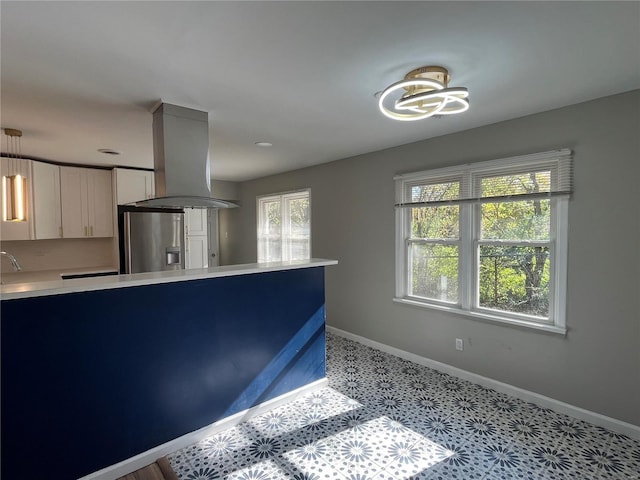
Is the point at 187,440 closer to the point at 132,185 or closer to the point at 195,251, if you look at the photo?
the point at 195,251

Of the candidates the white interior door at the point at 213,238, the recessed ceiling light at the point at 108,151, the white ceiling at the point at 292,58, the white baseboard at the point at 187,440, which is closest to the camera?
the white ceiling at the point at 292,58

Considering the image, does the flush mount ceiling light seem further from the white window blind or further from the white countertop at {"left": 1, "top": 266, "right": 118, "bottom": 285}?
the white countertop at {"left": 1, "top": 266, "right": 118, "bottom": 285}

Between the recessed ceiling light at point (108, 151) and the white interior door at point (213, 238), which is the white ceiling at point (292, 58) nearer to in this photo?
the recessed ceiling light at point (108, 151)

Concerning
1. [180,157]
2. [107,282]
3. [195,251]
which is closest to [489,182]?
[180,157]

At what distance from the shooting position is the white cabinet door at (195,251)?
5.36 m

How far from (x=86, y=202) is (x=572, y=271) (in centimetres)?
584

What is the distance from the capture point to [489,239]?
3105 mm

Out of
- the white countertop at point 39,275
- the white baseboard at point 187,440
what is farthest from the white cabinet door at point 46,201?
the white baseboard at point 187,440

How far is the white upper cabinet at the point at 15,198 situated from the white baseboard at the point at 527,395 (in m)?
3.88

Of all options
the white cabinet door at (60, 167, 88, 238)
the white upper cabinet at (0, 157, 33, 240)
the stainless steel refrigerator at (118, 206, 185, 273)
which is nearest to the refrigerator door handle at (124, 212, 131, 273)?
the stainless steel refrigerator at (118, 206, 185, 273)

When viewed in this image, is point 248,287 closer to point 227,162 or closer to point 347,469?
point 347,469

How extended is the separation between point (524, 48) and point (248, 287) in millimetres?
2357

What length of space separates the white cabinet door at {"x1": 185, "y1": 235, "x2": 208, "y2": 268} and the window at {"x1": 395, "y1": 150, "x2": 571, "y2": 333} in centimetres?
342

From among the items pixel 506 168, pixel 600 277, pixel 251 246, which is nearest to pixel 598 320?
pixel 600 277
